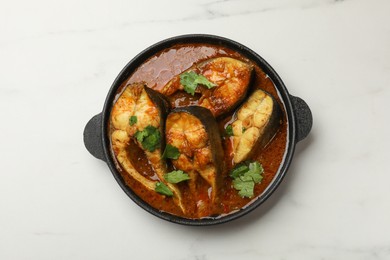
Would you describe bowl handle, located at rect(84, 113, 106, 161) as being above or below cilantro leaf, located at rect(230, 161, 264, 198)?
above

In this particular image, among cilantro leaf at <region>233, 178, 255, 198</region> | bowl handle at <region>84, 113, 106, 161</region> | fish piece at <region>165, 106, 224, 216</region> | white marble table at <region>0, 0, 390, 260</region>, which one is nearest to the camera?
fish piece at <region>165, 106, 224, 216</region>

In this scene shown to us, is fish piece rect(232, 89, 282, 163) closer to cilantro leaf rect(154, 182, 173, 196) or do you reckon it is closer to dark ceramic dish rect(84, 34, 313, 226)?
dark ceramic dish rect(84, 34, 313, 226)

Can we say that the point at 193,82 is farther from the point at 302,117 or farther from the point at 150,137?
the point at 302,117

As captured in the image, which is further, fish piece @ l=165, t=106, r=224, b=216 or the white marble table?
the white marble table

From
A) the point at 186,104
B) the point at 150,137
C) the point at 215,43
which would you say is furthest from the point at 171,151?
the point at 215,43

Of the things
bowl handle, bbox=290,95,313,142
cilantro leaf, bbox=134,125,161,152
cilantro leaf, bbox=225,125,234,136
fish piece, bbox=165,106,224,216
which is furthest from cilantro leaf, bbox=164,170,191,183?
bowl handle, bbox=290,95,313,142

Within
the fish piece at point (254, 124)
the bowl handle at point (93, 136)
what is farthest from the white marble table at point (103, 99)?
the fish piece at point (254, 124)

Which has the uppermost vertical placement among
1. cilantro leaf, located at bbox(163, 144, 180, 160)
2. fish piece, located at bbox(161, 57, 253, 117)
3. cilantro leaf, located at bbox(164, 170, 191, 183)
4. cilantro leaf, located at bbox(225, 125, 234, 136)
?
fish piece, located at bbox(161, 57, 253, 117)
